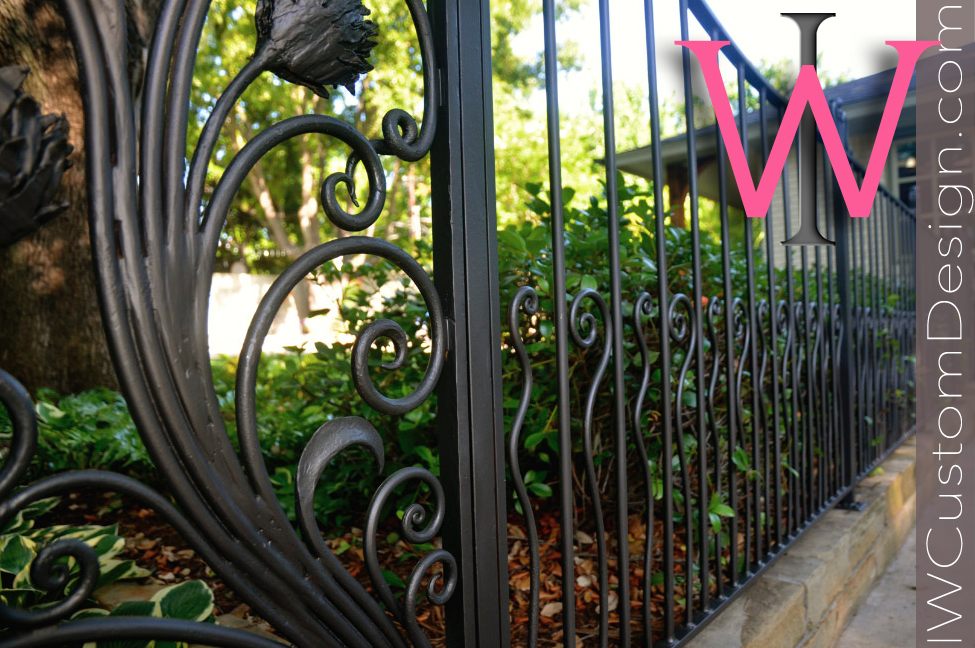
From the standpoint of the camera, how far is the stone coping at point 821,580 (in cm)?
178

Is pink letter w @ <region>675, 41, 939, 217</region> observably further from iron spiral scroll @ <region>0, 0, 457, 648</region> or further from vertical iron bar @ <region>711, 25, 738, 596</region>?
iron spiral scroll @ <region>0, 0, 457, 648</region>

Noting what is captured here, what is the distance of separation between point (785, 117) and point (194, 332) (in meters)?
2.18

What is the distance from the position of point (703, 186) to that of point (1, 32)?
12825 mm

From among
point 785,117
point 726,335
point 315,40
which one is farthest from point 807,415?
point 315,40

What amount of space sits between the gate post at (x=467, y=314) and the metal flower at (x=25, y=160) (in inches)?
20.8

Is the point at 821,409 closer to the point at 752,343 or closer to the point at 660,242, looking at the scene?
the point at 752,343

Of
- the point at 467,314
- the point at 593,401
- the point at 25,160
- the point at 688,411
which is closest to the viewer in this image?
the point at 25,160

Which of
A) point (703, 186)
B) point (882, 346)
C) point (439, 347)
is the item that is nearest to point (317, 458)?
point (439, 347)

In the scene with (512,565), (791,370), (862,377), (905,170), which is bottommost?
(512,565)

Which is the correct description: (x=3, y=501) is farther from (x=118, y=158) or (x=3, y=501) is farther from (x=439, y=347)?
(x=439, y=347)

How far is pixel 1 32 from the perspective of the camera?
305 cm

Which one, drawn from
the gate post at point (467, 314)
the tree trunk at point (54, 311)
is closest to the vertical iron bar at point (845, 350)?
the gate post at point (467, 314)

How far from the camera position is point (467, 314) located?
3.48ft

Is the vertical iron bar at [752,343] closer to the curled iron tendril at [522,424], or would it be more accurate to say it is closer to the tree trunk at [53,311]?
the curled iron tendril at [522,424]
